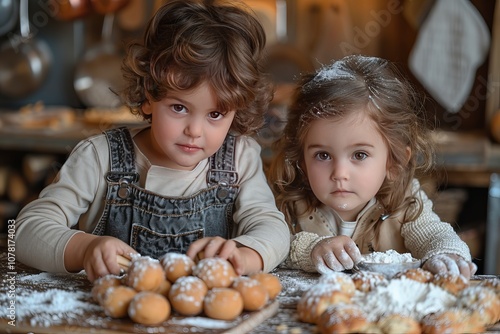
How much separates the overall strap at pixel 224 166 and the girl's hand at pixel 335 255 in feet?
0.76

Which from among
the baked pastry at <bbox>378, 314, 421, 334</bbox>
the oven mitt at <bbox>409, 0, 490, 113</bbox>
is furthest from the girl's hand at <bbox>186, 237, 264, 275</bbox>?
the oven mitt at <bbox>409, 0, 490, 113</bbox>

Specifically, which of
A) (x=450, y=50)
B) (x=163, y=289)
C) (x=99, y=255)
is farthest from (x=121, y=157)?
(x=450, y=50)

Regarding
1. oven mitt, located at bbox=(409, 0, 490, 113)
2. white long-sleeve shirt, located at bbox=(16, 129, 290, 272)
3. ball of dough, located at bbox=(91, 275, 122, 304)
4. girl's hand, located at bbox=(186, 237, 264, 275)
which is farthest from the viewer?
oven mitt, located at bbox=(409, 0, 490, 113)

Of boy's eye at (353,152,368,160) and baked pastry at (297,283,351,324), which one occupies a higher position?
boy's eye at (353,152,368,160)

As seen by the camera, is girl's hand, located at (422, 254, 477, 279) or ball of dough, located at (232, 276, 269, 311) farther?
girl's hand, located at (422, 254, 477, 279)

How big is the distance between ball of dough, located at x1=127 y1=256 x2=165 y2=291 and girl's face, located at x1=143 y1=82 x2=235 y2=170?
307 mm

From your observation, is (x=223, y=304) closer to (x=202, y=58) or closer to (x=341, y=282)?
(x=341, y=282)

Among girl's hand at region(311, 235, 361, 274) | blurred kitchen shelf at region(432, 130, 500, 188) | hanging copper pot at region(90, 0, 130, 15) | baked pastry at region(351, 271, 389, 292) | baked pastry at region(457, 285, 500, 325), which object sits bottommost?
blurred kitchen shelf at region(432, 130, 500, 188)

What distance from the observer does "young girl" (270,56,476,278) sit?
4.34 feet

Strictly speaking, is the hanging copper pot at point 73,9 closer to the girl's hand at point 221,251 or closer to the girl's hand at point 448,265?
the girl's hand at point 221,251

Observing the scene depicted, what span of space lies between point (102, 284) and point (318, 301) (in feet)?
0.94

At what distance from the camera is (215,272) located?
98 cm

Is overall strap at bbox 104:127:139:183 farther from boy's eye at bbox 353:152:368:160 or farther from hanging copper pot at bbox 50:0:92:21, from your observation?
hanging copper pot at bbox 50:0:92:21

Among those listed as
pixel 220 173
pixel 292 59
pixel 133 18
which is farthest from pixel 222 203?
pixel 133 18
